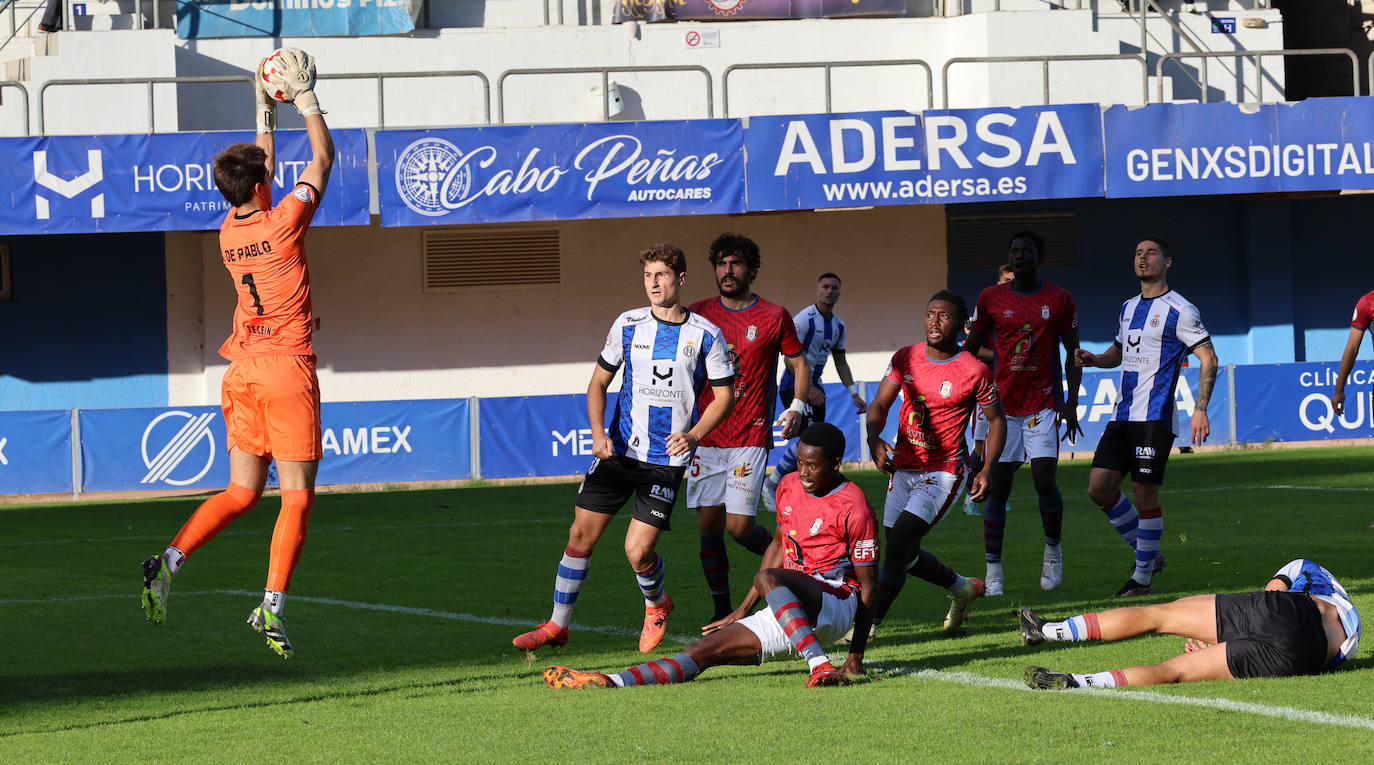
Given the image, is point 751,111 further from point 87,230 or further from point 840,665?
point 840,665

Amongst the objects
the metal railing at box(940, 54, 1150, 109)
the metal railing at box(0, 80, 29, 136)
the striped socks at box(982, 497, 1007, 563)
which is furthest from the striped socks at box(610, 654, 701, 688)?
the metal railing at box(0, 80, 29, 136)

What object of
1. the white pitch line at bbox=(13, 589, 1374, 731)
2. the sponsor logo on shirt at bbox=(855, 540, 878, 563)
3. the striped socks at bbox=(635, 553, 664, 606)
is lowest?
the white pitch line at bbox=(13, 589, 1374, 731)

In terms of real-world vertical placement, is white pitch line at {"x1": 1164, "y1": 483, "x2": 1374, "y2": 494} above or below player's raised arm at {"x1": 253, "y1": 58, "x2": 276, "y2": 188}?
below

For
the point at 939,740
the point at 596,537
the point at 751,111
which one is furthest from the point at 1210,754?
the point at 751,111

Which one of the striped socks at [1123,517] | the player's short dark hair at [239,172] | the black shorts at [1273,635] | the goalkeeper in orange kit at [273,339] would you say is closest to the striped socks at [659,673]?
the goalkeeper in orange kit at [273,339]

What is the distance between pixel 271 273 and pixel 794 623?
2.78m

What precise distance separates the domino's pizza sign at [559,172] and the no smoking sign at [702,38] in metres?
3.43

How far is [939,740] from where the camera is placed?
5.89m

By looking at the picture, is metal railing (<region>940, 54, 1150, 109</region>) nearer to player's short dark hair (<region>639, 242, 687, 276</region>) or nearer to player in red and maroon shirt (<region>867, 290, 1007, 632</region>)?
player in red and maroon shirt (<region>867, 290, 1007, 632</region>)

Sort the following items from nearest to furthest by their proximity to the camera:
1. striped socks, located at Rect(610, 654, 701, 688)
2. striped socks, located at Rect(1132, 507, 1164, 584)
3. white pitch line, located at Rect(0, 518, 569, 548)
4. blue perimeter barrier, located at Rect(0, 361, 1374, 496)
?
1. striped socks, located at Rect(610, 654, 701, 688)
2. striped socks, located at Rect(1132, 507, 1164, 584)
3. white pitch line, located at Rect(0, 518, 569, 548)
4. blue perimeter barrier, located at Rect(0, 361, 1374, 496)

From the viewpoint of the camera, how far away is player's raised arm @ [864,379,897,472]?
27.4ft

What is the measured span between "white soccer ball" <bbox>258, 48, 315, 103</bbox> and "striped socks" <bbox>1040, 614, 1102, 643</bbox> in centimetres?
411

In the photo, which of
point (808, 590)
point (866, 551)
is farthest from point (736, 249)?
point (808, 590)

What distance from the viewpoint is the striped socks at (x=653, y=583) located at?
27.6 feet
